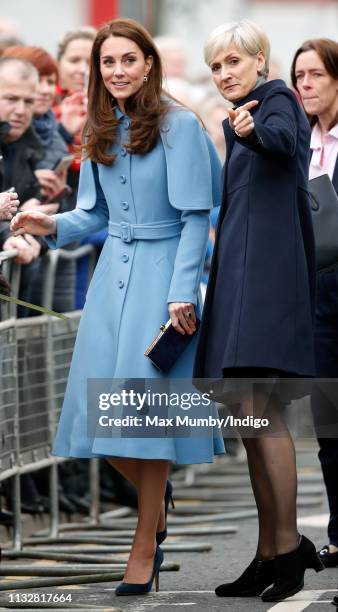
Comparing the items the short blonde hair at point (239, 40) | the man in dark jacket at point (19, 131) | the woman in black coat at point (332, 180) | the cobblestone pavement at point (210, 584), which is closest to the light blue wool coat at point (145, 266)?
the short blonde hair at point (239, 40)

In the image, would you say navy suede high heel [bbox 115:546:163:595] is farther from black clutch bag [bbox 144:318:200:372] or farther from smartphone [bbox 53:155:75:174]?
smartphone [bbox 53:155:75:174]

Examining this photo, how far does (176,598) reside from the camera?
6.57 meters

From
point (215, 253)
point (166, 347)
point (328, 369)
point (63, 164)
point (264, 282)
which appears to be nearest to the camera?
point (264, 282)

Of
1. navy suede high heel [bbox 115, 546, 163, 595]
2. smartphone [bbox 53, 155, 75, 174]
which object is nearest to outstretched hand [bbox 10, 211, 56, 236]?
navy suede high heel [bbox 115, 546, 163, 595]

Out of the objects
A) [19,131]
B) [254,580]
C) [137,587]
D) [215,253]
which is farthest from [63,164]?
[254,580]

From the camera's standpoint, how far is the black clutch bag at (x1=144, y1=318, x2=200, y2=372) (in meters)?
6.54

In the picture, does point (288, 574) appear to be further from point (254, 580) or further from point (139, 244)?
point (139, 244)

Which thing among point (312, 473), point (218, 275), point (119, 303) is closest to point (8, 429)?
point (119, 303)

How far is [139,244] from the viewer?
675 cm

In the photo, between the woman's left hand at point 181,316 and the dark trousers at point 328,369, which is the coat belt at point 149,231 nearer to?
the woman's left hand at point 181,316

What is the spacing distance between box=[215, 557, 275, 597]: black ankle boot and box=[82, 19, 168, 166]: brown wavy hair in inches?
63.8

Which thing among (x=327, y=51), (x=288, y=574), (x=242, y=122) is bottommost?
(x=288, y=574)

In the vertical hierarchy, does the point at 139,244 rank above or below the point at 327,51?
below

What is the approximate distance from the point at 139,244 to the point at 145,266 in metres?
0.09
